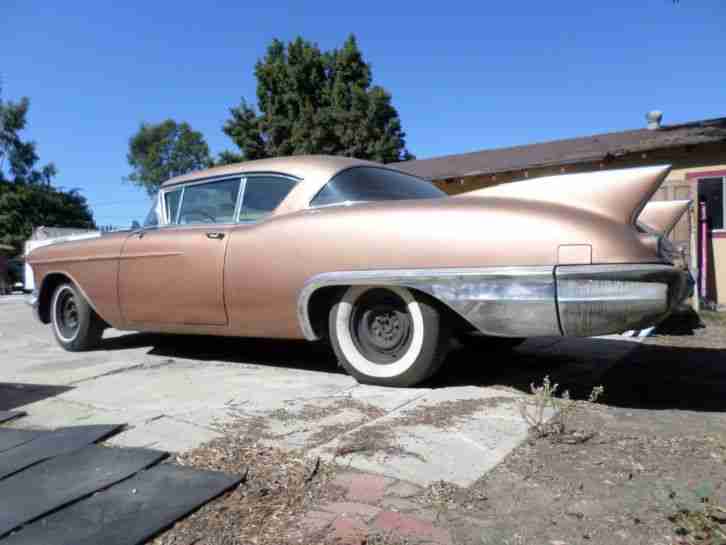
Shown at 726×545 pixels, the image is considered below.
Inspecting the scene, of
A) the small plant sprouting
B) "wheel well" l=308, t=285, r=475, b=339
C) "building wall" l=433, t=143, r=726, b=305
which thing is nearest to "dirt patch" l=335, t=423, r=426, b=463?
the small plant sprouting

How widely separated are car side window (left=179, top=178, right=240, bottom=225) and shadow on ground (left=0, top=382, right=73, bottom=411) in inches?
57.8

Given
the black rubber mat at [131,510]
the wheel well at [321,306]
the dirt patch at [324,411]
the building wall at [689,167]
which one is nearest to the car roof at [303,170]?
the wheel well at [321,306]

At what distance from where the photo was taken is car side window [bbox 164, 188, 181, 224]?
15.0ft

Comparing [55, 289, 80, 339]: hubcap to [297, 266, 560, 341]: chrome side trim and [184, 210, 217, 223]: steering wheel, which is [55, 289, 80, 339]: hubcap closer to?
[184, 210, 217, 223]: steering wheel

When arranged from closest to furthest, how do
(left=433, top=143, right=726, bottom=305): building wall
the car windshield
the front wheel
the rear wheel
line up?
the front wheel < the car windshield < the rear wheel < (left=433, top=143, right=726, bottom=305): building wall

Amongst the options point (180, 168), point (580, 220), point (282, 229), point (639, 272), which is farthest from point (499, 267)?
point (180, 168)

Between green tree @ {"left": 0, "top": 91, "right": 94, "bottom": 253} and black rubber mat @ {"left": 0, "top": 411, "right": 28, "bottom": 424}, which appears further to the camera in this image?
green tree @ {"left": 0, "top": 91, "right": 94, "bottom": 253}

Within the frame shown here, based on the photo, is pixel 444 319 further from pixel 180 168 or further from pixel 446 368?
pixel 180 168

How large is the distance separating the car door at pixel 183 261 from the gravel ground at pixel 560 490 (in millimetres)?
1472

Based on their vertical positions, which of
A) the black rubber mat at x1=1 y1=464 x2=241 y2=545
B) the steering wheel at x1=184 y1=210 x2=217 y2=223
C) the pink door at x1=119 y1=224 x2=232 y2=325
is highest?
the steering wheel at x1=184 y1=210 x2=217 y2=223

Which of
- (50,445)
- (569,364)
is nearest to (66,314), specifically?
(50,445)

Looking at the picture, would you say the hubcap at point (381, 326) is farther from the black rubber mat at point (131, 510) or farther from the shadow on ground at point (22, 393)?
the shadow on ground at point (22, 393)

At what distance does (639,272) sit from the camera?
100 inches

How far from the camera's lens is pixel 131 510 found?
71.0 inches
